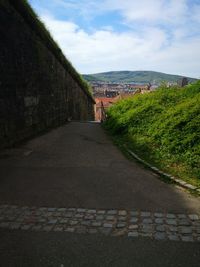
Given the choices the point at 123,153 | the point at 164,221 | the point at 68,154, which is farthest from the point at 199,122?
the point at 164,221

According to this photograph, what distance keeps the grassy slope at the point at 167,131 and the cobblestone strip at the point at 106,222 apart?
6.29ft

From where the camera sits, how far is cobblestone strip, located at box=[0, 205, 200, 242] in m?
4.73

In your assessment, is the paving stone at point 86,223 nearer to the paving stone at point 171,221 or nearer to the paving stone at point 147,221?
the paving stone at point 147,221

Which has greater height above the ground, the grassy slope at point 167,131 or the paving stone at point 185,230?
the grassy slope at point 167,131

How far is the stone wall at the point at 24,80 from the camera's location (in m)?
9.48

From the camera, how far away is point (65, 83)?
1838 cm

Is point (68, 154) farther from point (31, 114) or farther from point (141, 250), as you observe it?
point (141, 250)

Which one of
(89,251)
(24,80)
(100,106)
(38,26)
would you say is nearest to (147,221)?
(89,251)

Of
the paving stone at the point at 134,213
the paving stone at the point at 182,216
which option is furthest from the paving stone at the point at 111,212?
the paving stone at the point at 182,216

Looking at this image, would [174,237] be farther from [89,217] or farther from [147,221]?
[89,217]

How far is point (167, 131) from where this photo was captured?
9812mm

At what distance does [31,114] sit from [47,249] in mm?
8075

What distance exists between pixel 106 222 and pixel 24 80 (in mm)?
7159

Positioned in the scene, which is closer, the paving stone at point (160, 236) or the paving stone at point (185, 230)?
the paving stone at point (160, 236)
